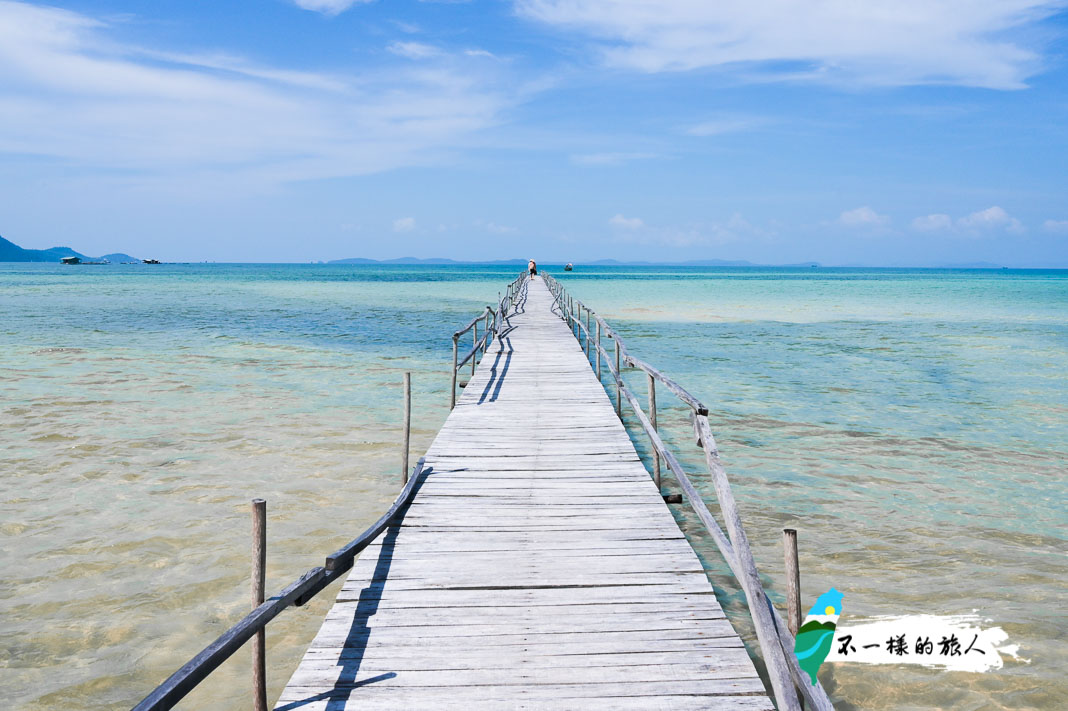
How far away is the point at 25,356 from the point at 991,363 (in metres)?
Answer: 25.9

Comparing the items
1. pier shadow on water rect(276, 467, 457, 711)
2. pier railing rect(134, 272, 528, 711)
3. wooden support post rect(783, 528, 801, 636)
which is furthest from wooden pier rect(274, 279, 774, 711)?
wooden support post rect(783, 528, 801, 636)

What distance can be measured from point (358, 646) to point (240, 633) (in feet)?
2.75

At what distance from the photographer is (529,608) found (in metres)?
3.98

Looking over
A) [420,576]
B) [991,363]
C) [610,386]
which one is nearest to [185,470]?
[420,576]

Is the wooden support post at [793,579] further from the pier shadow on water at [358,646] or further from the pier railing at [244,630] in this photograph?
the pier railing at [244,630]

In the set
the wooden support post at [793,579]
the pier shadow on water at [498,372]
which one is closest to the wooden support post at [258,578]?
the wooden support post at [793,579]

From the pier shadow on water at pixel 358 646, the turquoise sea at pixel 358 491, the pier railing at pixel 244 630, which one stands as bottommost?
the turquoise sea at pixel 358 491

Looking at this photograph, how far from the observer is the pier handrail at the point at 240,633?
2375mm

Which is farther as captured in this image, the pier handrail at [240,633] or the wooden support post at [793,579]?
the wooden support post at [793,579]

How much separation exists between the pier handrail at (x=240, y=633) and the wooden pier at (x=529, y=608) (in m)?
0.24

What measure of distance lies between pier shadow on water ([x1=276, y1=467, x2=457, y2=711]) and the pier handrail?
0.19 meters

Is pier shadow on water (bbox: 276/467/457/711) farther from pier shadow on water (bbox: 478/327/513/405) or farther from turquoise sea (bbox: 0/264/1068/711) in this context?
pier shadow on water (bbox: 478/327/513/405)

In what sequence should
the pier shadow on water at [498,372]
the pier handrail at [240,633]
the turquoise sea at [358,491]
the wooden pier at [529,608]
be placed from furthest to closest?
the pier shadow on water at [498,372] < the turquoise sea at [358,491] < the wooden pier at [529,608] < the pier handrail at [240,633]

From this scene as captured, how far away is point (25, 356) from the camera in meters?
18.3
